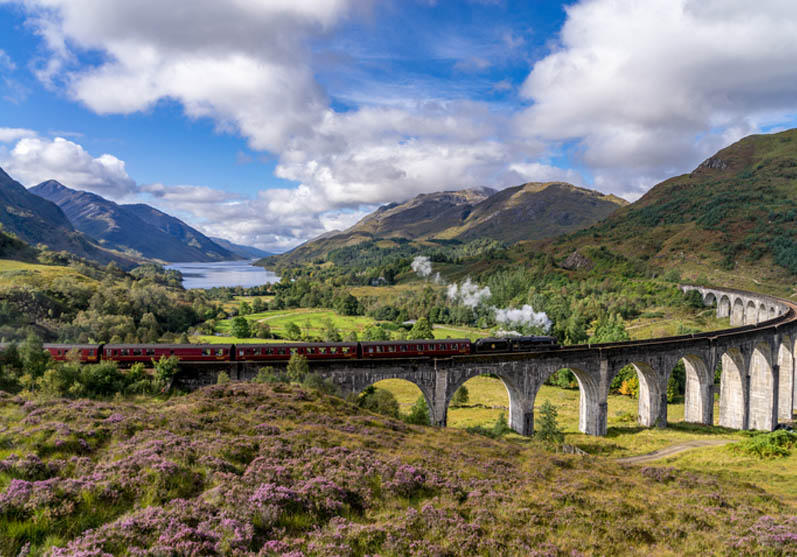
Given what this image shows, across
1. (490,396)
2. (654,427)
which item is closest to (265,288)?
(490,396)

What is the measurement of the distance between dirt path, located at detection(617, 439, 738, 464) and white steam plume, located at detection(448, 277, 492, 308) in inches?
3479

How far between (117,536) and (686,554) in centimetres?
1572

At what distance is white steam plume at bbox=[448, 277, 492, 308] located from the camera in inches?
5202

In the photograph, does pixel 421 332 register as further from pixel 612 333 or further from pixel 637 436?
pixel 637 436

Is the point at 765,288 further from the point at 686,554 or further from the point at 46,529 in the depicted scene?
the point at 46,529

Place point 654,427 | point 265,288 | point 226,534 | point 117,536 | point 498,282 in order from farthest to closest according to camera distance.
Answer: point 265,288
point 498,282
point 654,427
point 226,534
point 117,536

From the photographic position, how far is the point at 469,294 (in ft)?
454

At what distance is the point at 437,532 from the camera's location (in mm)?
11375

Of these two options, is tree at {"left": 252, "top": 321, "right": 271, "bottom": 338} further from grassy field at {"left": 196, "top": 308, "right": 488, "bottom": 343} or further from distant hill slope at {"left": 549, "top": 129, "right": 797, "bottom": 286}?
distant hill slope at {"left": 549, "top": 129, "right": 797, "bottom": 286}

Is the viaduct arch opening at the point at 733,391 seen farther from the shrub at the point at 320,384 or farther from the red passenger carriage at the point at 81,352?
the red passenger carriage at the point at 81,352

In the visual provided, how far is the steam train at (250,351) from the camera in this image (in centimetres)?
3331

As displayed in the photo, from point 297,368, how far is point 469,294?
363 ft

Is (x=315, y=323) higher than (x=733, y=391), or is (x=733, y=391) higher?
(x=315, y=323)

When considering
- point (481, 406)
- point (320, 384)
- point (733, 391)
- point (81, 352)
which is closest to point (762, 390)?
point (733, 391)
